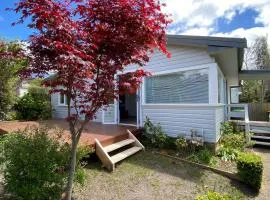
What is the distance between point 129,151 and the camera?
6801mm

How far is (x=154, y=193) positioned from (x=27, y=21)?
Result: 3.79 metres

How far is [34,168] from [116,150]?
12.0 ft

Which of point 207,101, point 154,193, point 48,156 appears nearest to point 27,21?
point 48,156

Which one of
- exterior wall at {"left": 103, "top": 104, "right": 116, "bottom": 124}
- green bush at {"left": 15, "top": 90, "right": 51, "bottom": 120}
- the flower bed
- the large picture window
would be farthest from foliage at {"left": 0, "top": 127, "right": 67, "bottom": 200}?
green bush at {"left": 15, "top": 90, "right": 51, "bottom": 120}

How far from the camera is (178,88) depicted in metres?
8.03

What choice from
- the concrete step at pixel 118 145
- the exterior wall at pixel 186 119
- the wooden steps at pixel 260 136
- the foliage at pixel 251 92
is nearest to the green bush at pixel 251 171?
the exterior wall at pixel 186 119

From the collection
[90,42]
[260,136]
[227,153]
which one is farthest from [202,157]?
[90,42]

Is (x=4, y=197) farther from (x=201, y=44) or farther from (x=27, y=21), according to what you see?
(x=201, y=44)

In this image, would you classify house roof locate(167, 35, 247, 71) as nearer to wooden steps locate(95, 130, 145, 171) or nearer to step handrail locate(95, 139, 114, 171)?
wooden steps locate(95, 130, 145, 171)

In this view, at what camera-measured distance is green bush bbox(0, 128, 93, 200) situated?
141 inches

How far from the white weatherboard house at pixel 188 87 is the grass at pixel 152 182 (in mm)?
1846

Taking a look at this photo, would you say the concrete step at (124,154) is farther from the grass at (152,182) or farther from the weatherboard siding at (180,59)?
the weatherboard siding at (180,59)

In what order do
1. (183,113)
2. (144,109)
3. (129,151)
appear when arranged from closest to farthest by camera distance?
(129,151)
(183,113)
(144,109)

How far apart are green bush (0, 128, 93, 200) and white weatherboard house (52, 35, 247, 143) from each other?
4.82 metres
